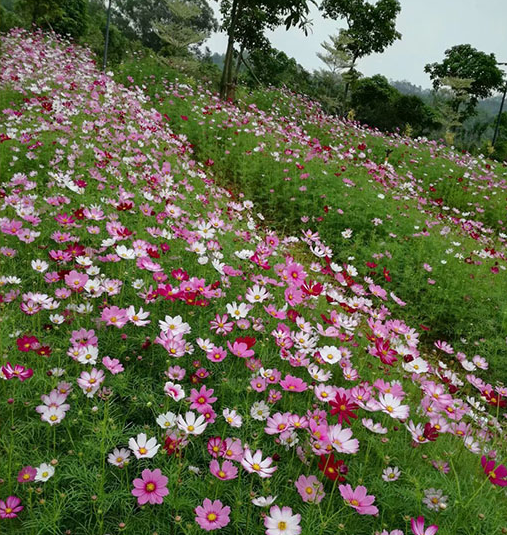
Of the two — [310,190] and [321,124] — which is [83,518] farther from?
[321,124]

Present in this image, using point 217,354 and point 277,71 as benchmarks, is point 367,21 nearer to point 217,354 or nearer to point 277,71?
point 277,71

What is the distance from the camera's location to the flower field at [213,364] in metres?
1.23

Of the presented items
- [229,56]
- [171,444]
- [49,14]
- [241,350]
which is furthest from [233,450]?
[49,14]

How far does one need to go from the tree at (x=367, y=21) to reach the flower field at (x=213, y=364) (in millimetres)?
20312

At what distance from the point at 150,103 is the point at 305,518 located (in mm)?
8096

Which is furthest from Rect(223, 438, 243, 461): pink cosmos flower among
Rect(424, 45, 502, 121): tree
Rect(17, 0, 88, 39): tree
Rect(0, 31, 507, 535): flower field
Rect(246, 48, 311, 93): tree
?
Rect(424, 45, 502, 121): tree

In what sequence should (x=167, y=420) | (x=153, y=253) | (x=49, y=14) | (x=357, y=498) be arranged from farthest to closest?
(x=49, y=14), (x=153, y=253), (x=167, y=420), (x=357, y=498)

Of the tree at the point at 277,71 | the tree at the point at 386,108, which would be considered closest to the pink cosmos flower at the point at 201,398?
the tree at the point at 277,71

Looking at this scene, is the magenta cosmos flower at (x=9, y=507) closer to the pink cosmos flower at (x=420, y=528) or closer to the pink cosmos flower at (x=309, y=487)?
the pink cosmos flower at (x=309, y=487)

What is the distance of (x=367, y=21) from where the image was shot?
70.0 ft

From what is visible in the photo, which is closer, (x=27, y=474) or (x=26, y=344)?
(x=27, y=474)

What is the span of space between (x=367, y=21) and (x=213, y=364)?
2464 centimetres

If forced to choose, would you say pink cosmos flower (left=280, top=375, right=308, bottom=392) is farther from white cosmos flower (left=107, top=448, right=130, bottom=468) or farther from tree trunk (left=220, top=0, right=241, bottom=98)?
tree trunk (left=220, top=0, right=241, bottom=98)

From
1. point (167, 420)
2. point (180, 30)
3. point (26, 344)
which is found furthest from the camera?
point (180, 30)
